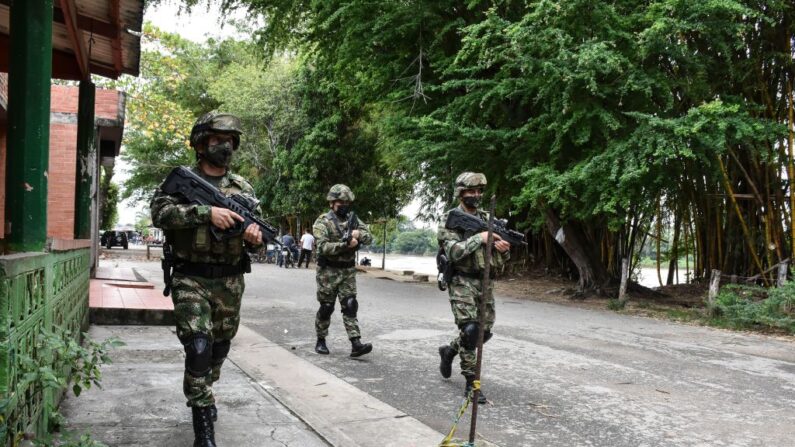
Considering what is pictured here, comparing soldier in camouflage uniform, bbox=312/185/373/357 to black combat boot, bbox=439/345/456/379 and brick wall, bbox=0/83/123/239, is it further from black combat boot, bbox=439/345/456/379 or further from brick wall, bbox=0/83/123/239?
brick wall, bbox=0/83/123/239

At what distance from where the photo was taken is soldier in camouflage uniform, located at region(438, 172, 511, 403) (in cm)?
529

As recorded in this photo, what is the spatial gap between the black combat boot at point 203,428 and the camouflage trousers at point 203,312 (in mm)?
42

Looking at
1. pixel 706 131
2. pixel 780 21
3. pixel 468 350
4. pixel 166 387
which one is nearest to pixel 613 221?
pixel 706 131

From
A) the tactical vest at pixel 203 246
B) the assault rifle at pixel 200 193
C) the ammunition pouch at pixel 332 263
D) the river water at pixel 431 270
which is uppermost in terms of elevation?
the assault rifle at pixel 200 193

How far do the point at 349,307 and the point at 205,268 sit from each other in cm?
311

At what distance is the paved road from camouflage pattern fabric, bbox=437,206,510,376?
0.38m

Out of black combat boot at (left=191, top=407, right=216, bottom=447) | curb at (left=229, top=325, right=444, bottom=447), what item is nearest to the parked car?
curb at (left=229, top=325, right=444, bottom=447)

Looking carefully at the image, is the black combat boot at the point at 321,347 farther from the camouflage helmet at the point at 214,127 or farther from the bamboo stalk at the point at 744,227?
the bamboo stalk at the point at 744,227

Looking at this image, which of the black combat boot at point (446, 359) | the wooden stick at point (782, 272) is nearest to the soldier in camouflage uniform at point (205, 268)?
the black combat boot at point (446, 359)

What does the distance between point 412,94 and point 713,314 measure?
761 centimetres

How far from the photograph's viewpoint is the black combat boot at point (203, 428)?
3.53m

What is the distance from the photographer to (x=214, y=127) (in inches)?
158

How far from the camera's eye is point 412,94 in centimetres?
1503

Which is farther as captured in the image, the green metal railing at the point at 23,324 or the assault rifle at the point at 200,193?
the assault rifle at the point at 200,193
